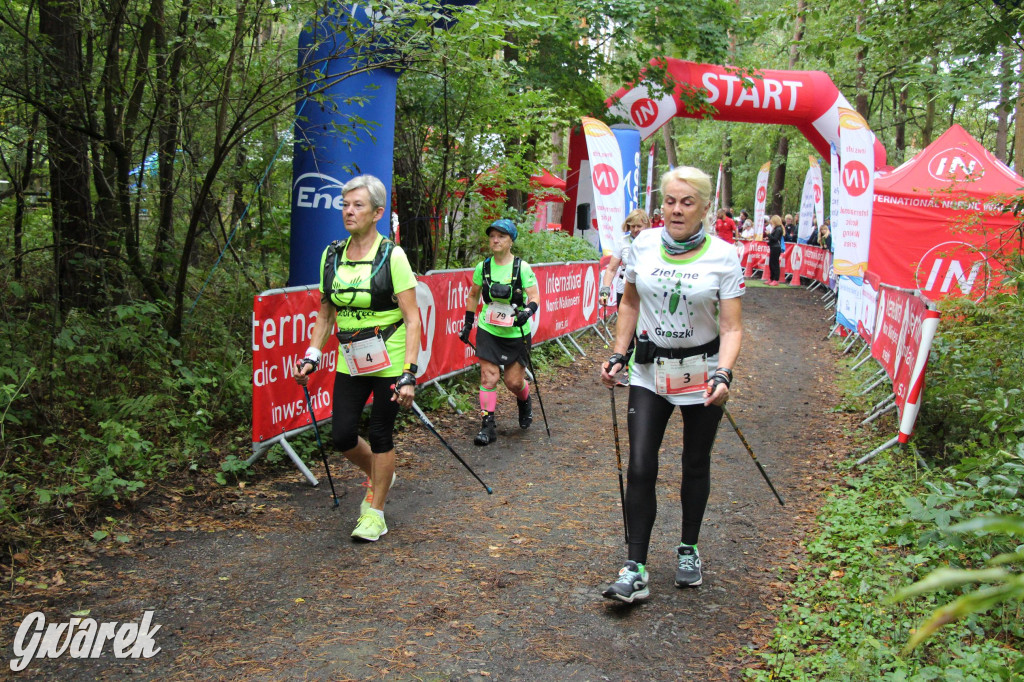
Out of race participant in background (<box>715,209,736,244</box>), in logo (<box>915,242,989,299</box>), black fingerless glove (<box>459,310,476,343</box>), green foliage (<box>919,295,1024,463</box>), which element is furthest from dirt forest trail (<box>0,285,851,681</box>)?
race participant in background (<box>715,209,736,244</box>)

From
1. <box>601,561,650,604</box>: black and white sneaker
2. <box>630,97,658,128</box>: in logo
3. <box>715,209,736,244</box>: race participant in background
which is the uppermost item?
<box>630,97,658,128</box>: in logo

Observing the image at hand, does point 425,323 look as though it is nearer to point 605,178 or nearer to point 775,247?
point 605,178

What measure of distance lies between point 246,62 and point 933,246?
43.4 feet

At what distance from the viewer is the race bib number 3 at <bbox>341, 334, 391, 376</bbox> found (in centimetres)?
467

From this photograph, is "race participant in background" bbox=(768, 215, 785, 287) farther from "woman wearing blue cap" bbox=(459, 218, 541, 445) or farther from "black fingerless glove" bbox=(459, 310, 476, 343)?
"black fingerless glove" bbox=(459, 310, 476, 343)

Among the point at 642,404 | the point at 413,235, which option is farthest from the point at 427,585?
the point at 413,235

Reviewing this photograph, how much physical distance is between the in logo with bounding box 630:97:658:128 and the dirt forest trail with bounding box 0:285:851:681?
11.1 meters

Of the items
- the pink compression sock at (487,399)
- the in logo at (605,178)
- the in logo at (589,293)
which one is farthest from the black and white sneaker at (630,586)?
the in logo at (589,293)

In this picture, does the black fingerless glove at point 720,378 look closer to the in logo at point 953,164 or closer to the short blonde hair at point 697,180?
the short blonde hair at point 697,180

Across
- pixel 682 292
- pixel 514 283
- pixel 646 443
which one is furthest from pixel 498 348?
pixel 682 292

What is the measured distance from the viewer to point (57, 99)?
19.4 ft

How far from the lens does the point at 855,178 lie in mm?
11805

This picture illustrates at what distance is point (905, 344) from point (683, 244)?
4259mm

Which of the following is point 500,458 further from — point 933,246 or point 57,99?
point 933,246
